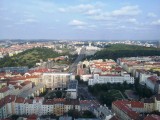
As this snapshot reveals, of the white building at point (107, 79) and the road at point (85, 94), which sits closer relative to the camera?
the road at point (85, 94)

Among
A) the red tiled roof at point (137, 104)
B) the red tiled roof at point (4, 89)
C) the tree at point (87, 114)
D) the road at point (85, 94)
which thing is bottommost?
the road at point (85, 94)

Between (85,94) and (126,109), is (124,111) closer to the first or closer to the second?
(126,109)

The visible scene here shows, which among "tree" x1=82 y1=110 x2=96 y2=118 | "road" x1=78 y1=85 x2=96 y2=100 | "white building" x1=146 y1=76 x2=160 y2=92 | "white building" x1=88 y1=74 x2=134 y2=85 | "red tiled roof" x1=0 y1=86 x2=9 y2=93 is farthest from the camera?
"white building" x1=88 y1=74 x2=134 y2=85

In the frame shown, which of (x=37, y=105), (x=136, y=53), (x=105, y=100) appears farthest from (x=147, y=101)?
(x=136, y=53)

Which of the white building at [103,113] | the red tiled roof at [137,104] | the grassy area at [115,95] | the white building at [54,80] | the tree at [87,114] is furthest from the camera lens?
the white building at [54,80]

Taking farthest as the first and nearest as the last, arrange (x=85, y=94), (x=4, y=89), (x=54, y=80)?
1. (x=54, y=80)
2. (x=85, y=94)
3. (x=4, y=89)

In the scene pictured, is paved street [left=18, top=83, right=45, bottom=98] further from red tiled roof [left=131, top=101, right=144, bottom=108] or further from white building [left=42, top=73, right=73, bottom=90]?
red tiled roof [left=131, top=101, right=144, bottom=108]

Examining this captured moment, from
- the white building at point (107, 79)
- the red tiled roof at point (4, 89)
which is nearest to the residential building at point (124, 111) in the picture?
the red tiled roof at point (4, 89)

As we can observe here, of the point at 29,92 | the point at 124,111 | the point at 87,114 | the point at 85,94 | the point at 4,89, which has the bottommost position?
the point at 85,94

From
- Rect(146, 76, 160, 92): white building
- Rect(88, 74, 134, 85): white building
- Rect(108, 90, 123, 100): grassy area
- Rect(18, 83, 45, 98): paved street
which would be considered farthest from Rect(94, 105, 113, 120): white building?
Rect(88, 74, 134, 85): white building

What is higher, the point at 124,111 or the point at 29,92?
the point at 124,111

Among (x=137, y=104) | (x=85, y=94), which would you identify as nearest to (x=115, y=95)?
(x=85, y=94)

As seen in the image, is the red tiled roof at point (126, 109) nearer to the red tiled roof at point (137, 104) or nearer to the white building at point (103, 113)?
the red tiled roof at point (137, 104)
